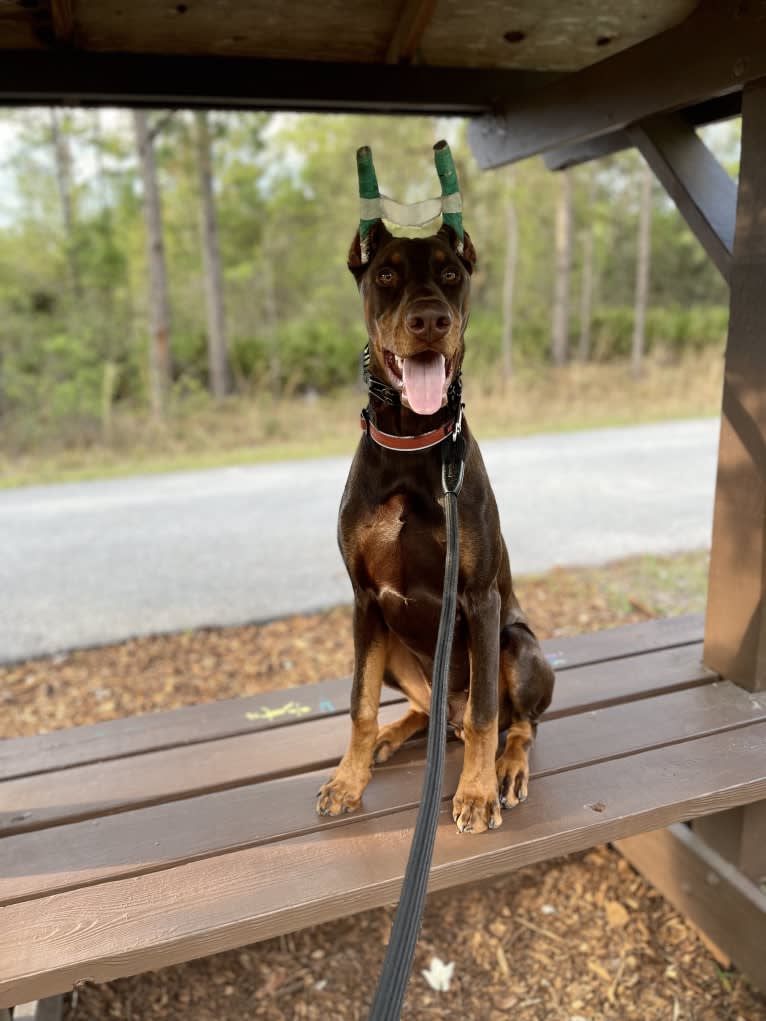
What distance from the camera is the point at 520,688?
2.30 meters

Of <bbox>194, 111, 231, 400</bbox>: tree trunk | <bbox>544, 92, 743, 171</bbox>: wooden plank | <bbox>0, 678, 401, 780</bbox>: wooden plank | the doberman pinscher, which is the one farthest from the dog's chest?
<bbox>194, 111, 231, 400</bbox>: tree trunk

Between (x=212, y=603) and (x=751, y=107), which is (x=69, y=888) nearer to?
(x=751, y=107)

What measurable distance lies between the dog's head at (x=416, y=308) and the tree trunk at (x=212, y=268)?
13218 millimetres

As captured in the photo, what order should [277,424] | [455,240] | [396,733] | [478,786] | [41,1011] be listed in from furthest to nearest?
[277,424] < [396,733] < [41,1011] < [478,786] < [455,240]

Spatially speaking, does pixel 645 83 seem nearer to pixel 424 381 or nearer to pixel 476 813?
pixel 424 381

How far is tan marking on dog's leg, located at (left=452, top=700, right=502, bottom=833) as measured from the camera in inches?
81.9

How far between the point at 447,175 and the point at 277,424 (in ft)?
35.6

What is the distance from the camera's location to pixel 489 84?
3.33 meters

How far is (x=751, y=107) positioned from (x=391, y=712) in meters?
2.28

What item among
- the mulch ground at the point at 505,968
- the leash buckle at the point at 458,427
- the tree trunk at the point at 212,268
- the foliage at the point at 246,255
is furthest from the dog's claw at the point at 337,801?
the tree trunk at the point at 212,268

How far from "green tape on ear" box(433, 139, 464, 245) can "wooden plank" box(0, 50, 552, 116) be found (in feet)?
4.54

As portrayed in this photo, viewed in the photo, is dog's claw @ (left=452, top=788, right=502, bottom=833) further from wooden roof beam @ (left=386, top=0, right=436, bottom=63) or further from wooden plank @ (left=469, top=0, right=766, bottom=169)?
wooden roof beam @ (left=386, top=0, right=436, bottom=63)

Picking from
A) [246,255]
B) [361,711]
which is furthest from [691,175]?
[246,255]

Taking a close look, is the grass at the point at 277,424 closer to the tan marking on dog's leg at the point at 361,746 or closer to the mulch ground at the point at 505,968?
the mulch ground at the point at 505,968
